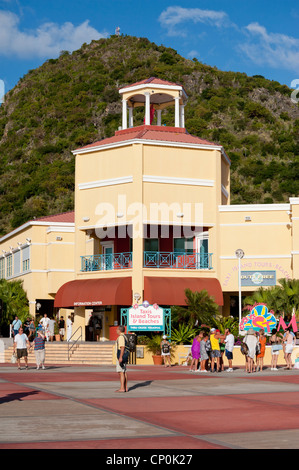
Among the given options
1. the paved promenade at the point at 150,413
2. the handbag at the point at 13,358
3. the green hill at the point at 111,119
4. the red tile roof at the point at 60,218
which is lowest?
the handbag at the point at 13,358

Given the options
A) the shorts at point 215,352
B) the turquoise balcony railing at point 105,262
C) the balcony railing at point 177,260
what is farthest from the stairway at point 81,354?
the shorts at point 215,352

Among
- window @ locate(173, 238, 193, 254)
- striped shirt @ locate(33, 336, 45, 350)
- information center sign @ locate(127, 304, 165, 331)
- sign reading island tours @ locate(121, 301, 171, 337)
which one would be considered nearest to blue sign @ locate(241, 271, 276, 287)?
window @ locate(173, 238, 193, 254)

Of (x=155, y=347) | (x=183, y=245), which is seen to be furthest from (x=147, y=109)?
(x=155, y=347)

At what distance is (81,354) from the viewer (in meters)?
35.0

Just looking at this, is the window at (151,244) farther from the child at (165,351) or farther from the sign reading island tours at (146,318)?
the child at (165,351)

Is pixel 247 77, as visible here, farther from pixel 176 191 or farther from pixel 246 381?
pixel 246 381

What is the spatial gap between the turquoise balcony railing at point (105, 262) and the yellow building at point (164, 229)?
57 millimetres

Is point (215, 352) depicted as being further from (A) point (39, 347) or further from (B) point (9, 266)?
(B) point (9, 266)

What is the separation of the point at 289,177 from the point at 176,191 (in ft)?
192

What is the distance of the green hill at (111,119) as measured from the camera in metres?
97.5

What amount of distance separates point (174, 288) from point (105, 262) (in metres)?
5.20

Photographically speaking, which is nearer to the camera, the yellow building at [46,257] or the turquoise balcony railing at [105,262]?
the turquoise balcony railing at [105,262]

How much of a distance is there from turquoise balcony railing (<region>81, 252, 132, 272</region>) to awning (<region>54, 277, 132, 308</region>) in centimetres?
127

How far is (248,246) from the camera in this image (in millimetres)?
38500
